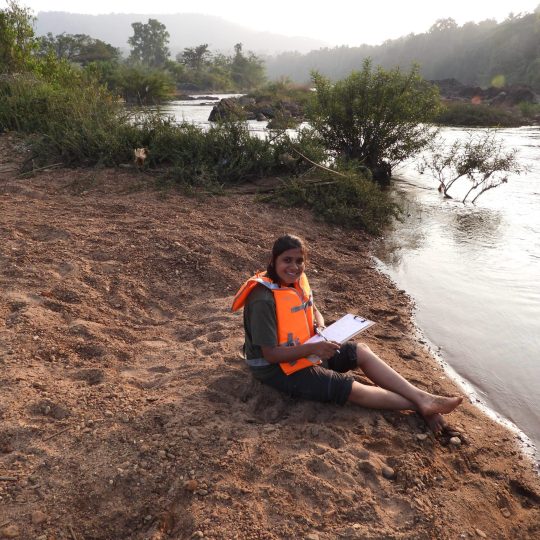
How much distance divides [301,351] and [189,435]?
75 cm

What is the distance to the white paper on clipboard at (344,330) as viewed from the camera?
9.46 feet

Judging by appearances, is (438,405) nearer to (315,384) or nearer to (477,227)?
(315,384)

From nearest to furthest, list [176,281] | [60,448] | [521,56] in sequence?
1. [60,448]
2. [176,281]
3. [521,56]

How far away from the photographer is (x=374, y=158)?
10.2m

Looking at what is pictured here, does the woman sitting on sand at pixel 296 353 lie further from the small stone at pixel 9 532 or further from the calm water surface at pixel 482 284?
the small stone at pixel 9 532

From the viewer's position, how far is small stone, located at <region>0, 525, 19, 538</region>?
194cm

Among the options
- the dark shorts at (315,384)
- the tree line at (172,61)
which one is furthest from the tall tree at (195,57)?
the dark shorts at (315,384)

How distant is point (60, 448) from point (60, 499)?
0.32 m

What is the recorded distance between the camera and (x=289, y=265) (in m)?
2.82

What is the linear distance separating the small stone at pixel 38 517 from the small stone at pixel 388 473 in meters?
1.54

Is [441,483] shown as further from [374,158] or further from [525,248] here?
[374,158]

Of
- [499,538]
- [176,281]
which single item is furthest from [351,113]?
[499,538]

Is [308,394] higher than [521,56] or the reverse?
the reverse

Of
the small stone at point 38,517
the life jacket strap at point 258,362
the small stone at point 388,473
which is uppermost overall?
the life jacket strap at point 258,362
